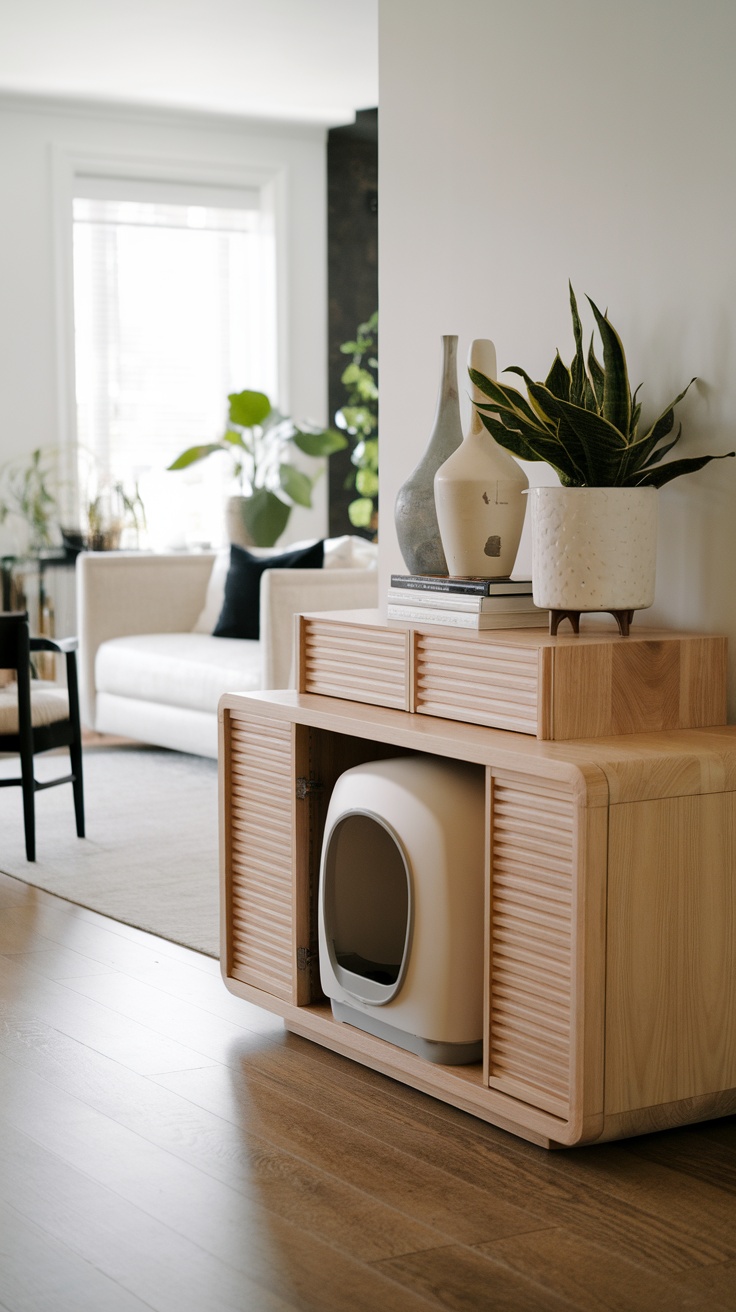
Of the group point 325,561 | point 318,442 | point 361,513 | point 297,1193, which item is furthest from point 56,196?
point 297,1193

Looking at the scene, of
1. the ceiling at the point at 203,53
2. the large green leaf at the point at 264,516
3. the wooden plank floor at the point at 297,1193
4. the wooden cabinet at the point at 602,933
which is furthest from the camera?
the large green leaf at the point at 264,516

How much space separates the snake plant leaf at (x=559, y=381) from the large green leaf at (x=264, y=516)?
4543mm

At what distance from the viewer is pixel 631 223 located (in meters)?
2.60

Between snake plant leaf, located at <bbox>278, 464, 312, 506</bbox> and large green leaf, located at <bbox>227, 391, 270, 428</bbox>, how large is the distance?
263 mm

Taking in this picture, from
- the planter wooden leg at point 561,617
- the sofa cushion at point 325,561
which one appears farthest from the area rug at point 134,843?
the planter wooden leg at point 561,617

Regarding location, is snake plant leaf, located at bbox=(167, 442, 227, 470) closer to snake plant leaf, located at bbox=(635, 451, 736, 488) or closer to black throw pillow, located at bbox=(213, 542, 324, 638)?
black throw pillow, located at bbox=(213, 542, 324, 638)

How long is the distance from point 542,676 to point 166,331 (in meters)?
5.96

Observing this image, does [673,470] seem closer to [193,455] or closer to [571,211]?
[571,211]

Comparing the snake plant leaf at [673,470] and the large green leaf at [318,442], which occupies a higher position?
the large green leaf at [318,442]

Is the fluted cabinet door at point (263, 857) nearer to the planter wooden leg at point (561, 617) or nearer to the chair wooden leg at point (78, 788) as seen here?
the planter wooden leg at point (561, 617)

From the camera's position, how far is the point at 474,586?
2475 mm

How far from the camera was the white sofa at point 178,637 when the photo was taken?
16.7ft

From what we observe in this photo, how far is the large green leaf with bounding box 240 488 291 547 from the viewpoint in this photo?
693cm

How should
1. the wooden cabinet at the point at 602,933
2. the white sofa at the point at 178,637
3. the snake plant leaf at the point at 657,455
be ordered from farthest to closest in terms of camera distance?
1. the white sofa at the point at 178,637
2. the snake plant leaf at the point at 657,455
3. the wooden cabinet at the point at 602,933
